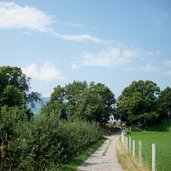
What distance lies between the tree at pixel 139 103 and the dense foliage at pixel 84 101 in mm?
4145

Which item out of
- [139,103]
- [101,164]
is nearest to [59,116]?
[101,164]

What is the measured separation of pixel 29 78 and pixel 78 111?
18.4 m

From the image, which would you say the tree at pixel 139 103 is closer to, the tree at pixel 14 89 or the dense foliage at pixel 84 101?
the dense foliage at pixel 84 101

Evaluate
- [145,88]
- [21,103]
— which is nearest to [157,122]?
[145,88]

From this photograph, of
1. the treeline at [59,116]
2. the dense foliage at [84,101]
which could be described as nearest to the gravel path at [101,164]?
the treeline at [59,116]

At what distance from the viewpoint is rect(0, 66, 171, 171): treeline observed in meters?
20.9

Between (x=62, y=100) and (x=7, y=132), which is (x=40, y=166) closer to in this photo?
(x=7, y=132)

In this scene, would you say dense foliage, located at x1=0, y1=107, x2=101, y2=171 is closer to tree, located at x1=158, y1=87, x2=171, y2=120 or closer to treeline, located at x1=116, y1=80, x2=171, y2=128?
treeline, located at x1=116, y1=80, x2=171, y2=128

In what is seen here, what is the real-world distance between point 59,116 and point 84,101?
82.2 m

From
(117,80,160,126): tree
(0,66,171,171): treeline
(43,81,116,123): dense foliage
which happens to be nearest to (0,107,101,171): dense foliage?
(0,66,171,171): treeline

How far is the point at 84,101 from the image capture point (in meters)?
107

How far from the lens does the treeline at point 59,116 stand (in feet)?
68.6

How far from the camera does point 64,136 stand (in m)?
24.9

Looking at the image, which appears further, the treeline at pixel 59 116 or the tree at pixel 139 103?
the tree at pixel 139 103
